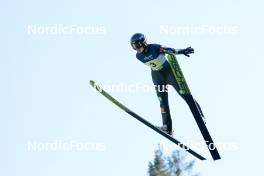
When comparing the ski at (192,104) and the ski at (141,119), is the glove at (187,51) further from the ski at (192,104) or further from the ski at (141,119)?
the ski at (141,119)

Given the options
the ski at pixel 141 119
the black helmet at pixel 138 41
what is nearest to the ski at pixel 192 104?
the ski at pixel 141 119

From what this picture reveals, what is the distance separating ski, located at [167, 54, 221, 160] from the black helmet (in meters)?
0.79

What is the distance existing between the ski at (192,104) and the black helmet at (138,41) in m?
0.79

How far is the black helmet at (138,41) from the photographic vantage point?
18.2 m

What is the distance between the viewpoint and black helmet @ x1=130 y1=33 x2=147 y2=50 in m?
18.2

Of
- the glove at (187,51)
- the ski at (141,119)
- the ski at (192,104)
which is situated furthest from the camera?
the ski at (141,119)

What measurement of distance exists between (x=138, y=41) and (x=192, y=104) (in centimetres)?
209

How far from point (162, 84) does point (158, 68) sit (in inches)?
18.1

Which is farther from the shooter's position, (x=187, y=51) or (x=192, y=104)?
(x=192, y=104)

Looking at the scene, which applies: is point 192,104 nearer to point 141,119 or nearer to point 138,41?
point 141,119

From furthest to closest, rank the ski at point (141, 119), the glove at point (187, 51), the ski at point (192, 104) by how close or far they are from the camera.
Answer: the ski at point (141, 119), the ski at point (192, 104), the glove at point (187, 51)

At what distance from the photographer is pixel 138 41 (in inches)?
720

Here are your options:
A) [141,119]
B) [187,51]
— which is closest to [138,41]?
[187,51]

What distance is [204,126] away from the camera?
19016mm
